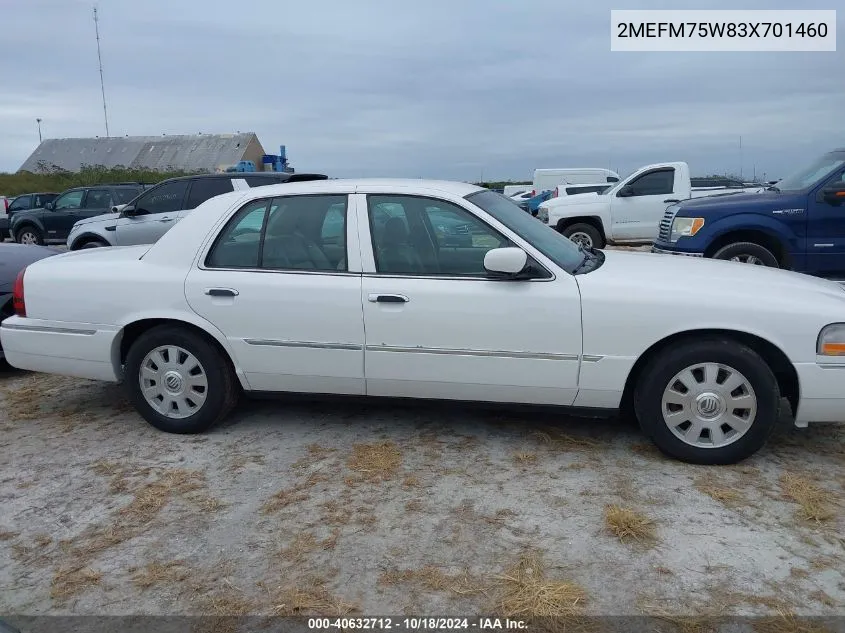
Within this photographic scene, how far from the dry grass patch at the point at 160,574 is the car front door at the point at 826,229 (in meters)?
7.86

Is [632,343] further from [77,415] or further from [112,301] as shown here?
[77,415]

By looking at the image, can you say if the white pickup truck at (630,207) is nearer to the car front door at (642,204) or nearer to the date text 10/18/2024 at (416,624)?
the car front door at (642,204)

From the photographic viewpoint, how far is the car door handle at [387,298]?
13.3ft

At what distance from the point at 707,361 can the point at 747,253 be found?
209 inches

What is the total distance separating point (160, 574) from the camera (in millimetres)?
3000

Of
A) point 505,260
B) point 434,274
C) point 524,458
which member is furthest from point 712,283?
point 434,274

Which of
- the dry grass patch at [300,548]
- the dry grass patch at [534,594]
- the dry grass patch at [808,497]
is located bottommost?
the dry grass patch at [534,594]

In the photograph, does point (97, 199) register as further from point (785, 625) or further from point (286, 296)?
point (785, 625)

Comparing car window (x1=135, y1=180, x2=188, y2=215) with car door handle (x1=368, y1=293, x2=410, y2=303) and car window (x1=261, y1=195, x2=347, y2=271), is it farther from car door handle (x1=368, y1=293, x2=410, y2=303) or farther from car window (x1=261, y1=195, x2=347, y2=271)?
car door handle (x1=368, y1=293, x2=410, y2=303)

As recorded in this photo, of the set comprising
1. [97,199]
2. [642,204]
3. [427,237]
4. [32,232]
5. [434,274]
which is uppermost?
[97,199]

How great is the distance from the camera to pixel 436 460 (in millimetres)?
4059

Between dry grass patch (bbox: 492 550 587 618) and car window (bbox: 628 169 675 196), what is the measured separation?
40.4ft

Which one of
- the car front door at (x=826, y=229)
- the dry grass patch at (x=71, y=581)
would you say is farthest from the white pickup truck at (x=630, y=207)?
the dry grass patch at (x=71, y=581)

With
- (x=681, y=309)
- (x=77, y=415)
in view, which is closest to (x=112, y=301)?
(x=77, y=415)
